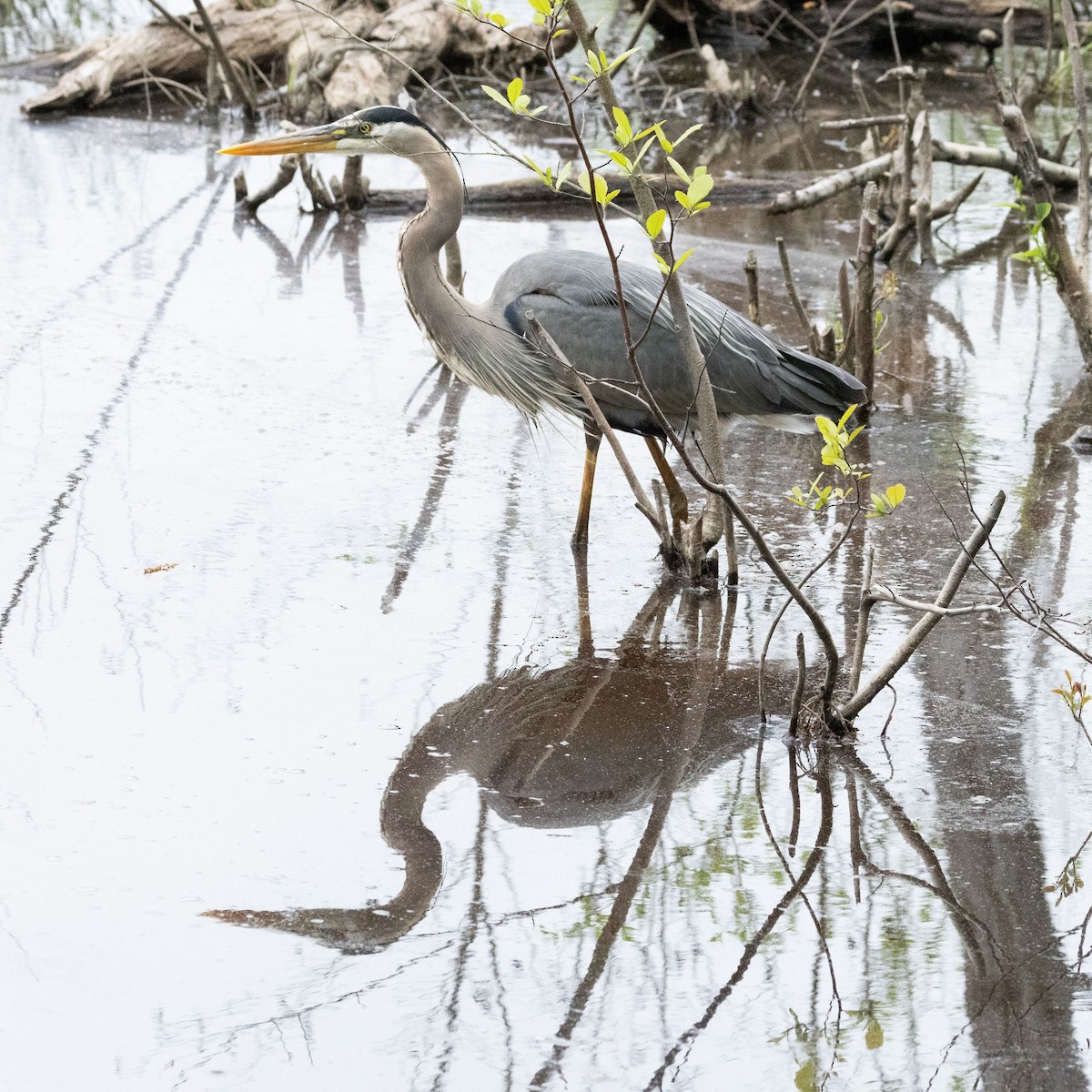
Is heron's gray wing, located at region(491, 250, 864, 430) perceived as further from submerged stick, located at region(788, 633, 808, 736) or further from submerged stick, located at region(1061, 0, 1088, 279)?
submerged stick, located at region(1061, 0, 1088, 279)

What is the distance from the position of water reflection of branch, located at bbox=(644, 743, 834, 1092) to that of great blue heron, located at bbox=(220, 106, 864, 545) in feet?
4.98

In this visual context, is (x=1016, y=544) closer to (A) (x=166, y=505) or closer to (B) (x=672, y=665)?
(B) (x=672, y=665)

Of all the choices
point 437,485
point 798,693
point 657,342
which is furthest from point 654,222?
point 437,485

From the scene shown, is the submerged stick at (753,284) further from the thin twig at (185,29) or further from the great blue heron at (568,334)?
the thin twig at (185,29)

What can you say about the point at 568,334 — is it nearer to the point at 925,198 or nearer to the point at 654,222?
the point at 654,222

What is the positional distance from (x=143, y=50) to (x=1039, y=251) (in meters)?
8.10

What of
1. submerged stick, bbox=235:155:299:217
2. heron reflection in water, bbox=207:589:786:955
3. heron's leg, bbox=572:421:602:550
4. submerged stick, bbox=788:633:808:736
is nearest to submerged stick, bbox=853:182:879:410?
heron's leg, bbox=572:421:602:550

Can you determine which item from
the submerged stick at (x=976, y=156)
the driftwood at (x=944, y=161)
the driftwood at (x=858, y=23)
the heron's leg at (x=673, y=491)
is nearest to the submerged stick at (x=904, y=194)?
the driftwood at (x=944, y=161)

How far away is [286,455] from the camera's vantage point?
5.53m

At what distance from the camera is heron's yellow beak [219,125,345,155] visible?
5102 mm

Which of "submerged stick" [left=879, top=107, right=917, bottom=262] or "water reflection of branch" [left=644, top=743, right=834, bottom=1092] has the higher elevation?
"submerged stick" [left=879, top=107, right=917, bottom=262]

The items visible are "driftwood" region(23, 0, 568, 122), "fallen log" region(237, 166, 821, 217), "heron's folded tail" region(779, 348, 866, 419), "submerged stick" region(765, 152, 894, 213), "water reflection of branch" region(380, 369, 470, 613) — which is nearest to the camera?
"water reflection of branch" region(380, 369, 470, 613)

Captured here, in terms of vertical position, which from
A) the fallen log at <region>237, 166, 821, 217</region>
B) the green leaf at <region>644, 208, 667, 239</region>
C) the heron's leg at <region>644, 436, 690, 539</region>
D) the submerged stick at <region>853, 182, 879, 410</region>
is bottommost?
the heron's leg at <region>644, 436, 690, 539</region>

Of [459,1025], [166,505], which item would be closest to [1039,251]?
[166,505]
